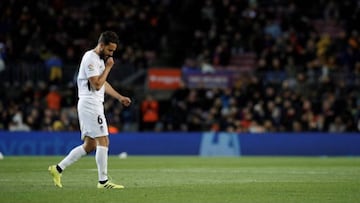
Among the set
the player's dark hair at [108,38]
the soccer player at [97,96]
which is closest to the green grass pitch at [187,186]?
the soccer player at [97,96]

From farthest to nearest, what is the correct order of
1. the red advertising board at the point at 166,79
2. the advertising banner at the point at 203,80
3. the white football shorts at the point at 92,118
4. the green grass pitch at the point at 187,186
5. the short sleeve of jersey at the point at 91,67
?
the advertising banner at the point at 203,80 → the red advertising board at the point at 166,79 → the white football shorts at the point at 92,118 → the short sleeve of jersey at the point at 91,67 → the green grass pitch at the point at 187,186

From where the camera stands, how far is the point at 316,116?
105 ft

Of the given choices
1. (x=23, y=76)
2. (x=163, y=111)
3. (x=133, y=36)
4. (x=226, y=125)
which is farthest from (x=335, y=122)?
(x=23, y=76)

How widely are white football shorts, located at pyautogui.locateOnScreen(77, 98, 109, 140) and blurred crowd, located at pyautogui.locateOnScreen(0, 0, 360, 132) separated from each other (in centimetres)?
1704

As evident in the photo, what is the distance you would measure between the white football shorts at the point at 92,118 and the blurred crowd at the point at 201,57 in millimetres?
17041

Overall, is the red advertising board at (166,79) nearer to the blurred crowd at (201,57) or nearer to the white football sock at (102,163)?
the blurred crowd at (201,57)

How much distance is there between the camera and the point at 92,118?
46.0ft

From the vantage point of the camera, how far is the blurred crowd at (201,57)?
3181cm

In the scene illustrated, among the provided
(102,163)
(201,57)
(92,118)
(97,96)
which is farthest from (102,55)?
(201,57)

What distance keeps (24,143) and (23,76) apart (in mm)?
3770

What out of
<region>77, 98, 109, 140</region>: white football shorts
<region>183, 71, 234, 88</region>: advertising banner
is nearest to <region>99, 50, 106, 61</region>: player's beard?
<region>77, 98, 109, 140</region>: white football shorts

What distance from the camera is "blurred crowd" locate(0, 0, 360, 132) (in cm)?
3181

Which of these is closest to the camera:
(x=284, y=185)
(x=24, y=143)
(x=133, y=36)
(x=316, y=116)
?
(x=284, y=185)

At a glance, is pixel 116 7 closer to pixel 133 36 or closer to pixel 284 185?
pixel 133 36
